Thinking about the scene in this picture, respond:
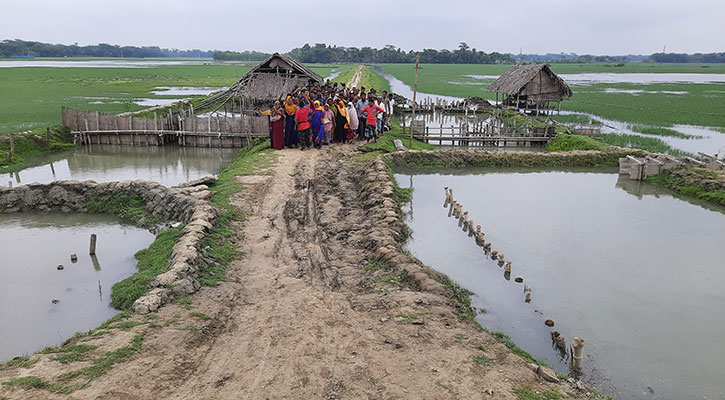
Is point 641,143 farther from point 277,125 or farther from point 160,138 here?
point 160,138

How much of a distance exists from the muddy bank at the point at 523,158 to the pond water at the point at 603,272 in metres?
2.35

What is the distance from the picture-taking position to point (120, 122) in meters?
17.4

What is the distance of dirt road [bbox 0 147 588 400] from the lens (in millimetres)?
4176

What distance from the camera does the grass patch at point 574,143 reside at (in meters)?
15.7

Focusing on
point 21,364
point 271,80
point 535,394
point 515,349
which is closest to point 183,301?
point 21,364

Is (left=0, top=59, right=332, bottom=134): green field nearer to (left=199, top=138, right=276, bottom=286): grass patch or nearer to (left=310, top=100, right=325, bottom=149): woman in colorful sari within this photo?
(left=310, top=100, right=325, bottom=149): woman in colorful sari

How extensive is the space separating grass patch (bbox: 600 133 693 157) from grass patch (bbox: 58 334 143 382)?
52.2ft

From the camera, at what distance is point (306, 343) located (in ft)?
16.1

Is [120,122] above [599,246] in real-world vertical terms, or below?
above

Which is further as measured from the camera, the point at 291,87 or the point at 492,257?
the point at 291,87

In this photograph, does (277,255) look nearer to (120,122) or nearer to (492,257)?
(492,257)

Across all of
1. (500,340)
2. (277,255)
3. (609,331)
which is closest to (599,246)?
(609,331)

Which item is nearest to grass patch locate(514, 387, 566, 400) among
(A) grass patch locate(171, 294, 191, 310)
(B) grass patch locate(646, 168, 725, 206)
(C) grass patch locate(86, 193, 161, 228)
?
(A) grass patch locate(171, 294, 191, 310)

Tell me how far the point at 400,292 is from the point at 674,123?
68.3 ft
